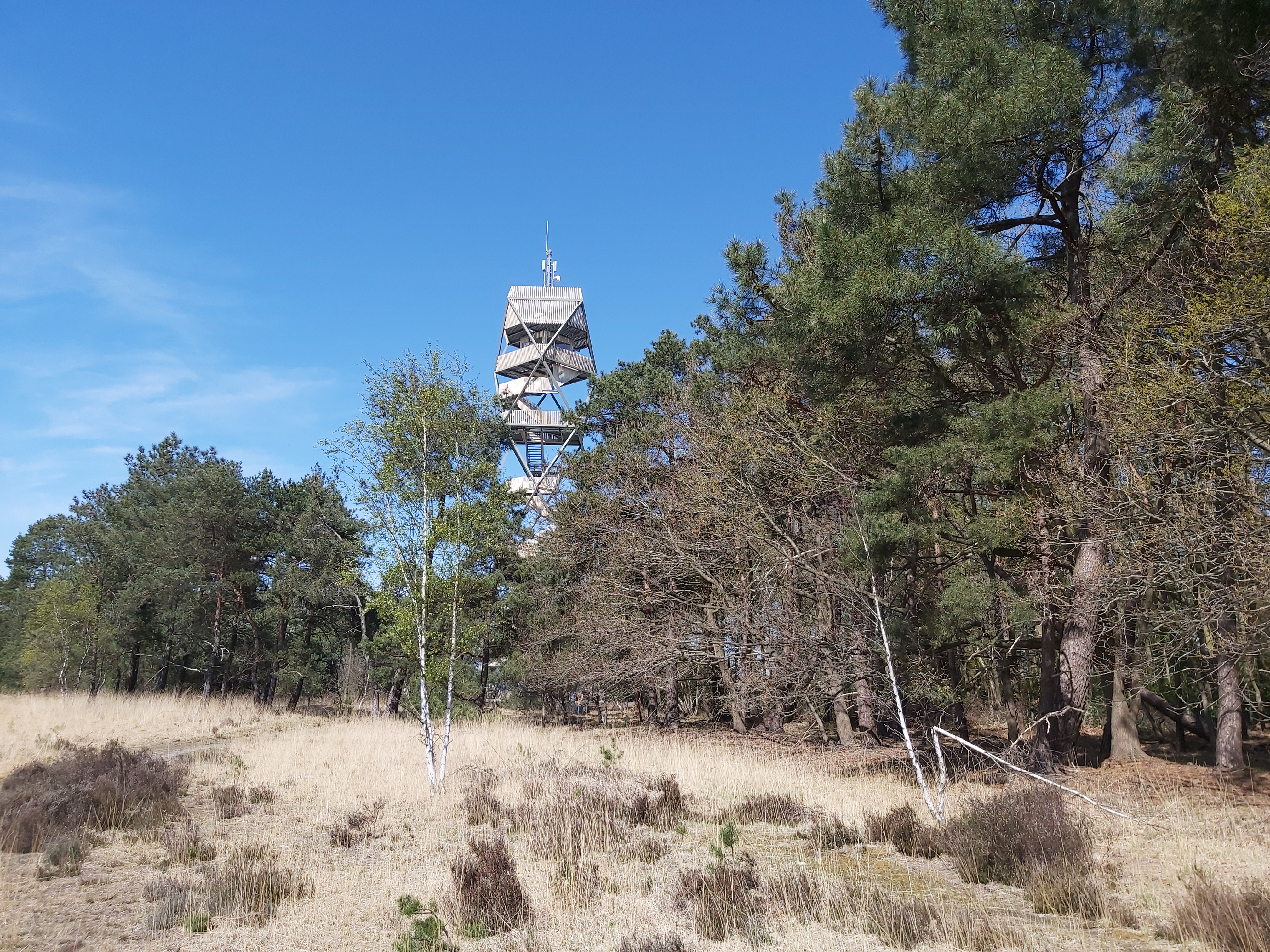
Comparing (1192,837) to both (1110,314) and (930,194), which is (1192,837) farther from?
(930,194)

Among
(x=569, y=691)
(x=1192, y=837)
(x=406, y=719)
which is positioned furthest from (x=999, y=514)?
(x=406, y=719)

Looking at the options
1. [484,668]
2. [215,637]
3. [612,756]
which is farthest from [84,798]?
[215,637]

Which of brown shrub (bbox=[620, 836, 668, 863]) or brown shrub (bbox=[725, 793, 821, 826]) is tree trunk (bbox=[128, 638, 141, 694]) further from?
brown shrub (bbox=[620, 836, 668, 863])

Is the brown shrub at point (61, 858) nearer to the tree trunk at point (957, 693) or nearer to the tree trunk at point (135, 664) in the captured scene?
the tree trunk at point (957, 693)

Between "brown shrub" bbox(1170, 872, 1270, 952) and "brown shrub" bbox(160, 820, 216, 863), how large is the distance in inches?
317

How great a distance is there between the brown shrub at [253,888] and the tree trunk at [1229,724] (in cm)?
1160

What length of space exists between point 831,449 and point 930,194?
201 inches

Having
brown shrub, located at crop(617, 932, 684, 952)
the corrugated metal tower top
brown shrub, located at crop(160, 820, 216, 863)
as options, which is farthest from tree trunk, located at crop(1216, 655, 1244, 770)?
the corrugated metal tower top

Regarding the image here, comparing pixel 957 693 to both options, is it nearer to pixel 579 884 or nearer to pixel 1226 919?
pixel 1226 919

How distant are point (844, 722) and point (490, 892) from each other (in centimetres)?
1347

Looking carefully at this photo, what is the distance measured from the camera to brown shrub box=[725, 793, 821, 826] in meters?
9.12

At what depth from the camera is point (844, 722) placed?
17688mm

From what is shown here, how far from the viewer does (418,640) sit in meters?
12.5

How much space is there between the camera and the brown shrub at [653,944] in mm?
4785
